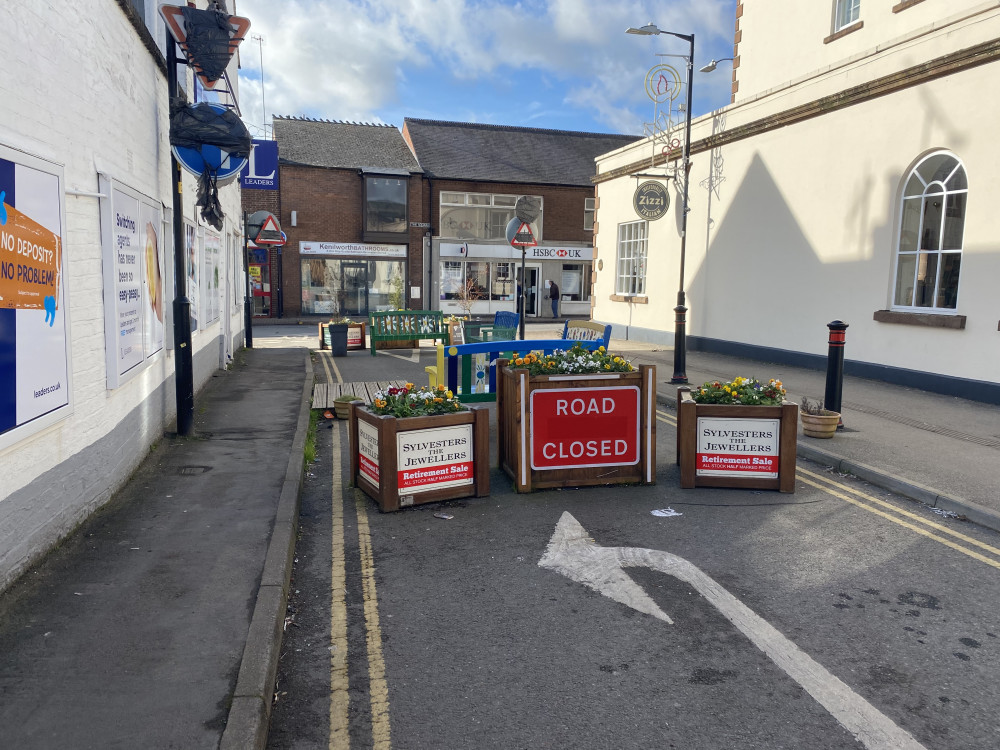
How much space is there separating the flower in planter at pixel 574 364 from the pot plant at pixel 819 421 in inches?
126

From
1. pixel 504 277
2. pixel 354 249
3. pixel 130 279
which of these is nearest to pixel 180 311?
pixel 130 279

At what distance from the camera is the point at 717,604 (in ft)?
15.0

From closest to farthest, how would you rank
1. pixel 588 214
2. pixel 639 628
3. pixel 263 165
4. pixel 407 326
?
1. pixel 639 628
2. pixel 263 165
3. pixel 407 326
4. pixel 588 214

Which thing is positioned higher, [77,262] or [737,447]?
[77,262]

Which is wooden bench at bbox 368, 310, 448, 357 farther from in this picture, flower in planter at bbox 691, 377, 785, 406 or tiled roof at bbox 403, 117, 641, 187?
tiled roof at bbox 403, 117, 641, 187

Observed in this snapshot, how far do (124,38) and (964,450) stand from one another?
9869mm

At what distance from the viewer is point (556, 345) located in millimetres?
9391

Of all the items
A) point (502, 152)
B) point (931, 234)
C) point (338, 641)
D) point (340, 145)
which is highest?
point (502, 152)

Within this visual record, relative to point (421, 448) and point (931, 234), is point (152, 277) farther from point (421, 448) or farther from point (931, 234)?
point (931, 234)

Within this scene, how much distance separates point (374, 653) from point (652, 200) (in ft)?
56.2

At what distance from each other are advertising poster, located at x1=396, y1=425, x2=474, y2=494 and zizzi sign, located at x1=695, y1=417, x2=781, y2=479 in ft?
7.39

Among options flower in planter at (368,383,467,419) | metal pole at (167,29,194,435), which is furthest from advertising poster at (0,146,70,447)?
metal pole at (167,29,194,435)

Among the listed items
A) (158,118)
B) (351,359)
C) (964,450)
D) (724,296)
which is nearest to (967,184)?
(964,450)

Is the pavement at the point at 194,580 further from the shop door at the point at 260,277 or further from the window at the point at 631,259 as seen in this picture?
the shop door at the point at 260,277
